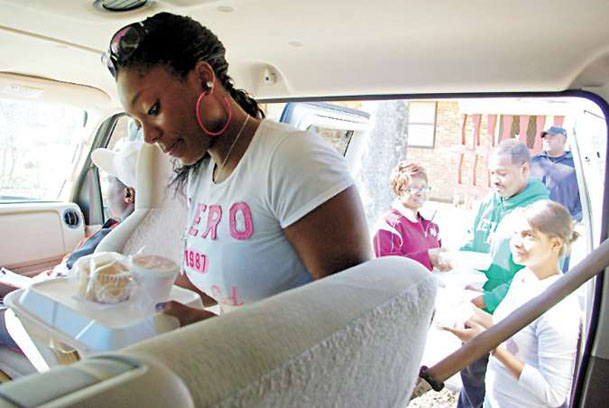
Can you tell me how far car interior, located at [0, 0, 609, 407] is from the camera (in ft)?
1.65

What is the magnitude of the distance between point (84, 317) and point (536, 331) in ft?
5.47

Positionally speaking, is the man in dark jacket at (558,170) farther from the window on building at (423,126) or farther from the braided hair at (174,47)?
the window on building at (423,126)

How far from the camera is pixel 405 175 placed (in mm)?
3074

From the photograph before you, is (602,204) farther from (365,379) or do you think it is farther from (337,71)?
(365,379)

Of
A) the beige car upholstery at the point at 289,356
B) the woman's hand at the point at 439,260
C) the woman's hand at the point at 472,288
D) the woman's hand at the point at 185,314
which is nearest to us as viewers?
the beige car upholstery at the point at 289,356

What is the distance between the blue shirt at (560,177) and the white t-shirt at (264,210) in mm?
1464

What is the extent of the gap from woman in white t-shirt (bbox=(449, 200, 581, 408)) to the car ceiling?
757mm

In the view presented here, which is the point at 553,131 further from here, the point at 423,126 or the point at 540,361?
the point at 423,126

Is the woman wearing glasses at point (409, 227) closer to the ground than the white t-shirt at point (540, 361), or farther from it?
farther from it

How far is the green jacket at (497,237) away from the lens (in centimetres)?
241

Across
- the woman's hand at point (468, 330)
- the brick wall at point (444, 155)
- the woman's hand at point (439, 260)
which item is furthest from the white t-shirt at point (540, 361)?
the brick wall at point (444, 155)

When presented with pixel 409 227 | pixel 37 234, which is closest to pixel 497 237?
pixel 409 227

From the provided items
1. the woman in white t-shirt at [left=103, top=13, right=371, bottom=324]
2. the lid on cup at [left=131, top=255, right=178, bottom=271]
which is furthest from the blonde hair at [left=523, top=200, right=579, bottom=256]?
the lid on cup at [left=131, top=255, right=178, bottom=271]

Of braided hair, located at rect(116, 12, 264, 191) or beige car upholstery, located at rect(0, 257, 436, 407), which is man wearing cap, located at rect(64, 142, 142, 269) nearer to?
braided hair, located at rect(116, 12, 264, 191)
